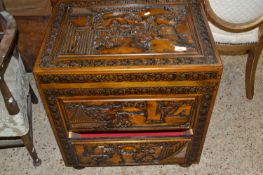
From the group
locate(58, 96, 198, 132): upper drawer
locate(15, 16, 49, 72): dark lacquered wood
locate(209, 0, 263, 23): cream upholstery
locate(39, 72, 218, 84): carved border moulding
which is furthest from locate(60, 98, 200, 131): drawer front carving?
locate(15, 16, 49, 72): dark lacquered wood

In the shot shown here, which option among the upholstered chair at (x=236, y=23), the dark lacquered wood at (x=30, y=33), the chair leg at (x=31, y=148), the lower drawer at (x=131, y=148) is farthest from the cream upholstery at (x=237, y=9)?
the chair leg at (x=31, y=148)

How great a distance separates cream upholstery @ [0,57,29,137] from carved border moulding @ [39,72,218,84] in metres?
0.32

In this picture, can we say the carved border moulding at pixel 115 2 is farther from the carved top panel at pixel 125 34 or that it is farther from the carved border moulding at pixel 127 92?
the carved border moulding at pixel 127 92

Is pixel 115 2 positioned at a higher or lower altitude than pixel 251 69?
higher

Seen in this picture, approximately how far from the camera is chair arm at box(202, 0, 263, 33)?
1611 millimetres

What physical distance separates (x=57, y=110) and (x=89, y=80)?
0.23 meters

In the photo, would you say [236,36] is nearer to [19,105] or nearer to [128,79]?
[128,79]

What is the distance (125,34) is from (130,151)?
1.92ft

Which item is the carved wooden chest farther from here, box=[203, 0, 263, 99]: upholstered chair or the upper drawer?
box=[203, 0, 263, 99]: upholstered chair

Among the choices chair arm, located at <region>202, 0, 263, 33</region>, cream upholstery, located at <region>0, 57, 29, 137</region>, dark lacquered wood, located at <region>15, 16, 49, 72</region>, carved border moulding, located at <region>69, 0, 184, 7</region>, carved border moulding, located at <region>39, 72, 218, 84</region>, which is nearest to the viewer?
carved border moulding, located at <region>39, 72, 218, 84</region>

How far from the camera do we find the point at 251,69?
1903 mm

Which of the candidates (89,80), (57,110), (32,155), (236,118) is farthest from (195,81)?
(32,155)

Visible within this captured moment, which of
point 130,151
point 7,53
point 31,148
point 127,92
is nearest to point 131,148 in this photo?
point 130,151

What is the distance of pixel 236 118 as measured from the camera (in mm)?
1937
